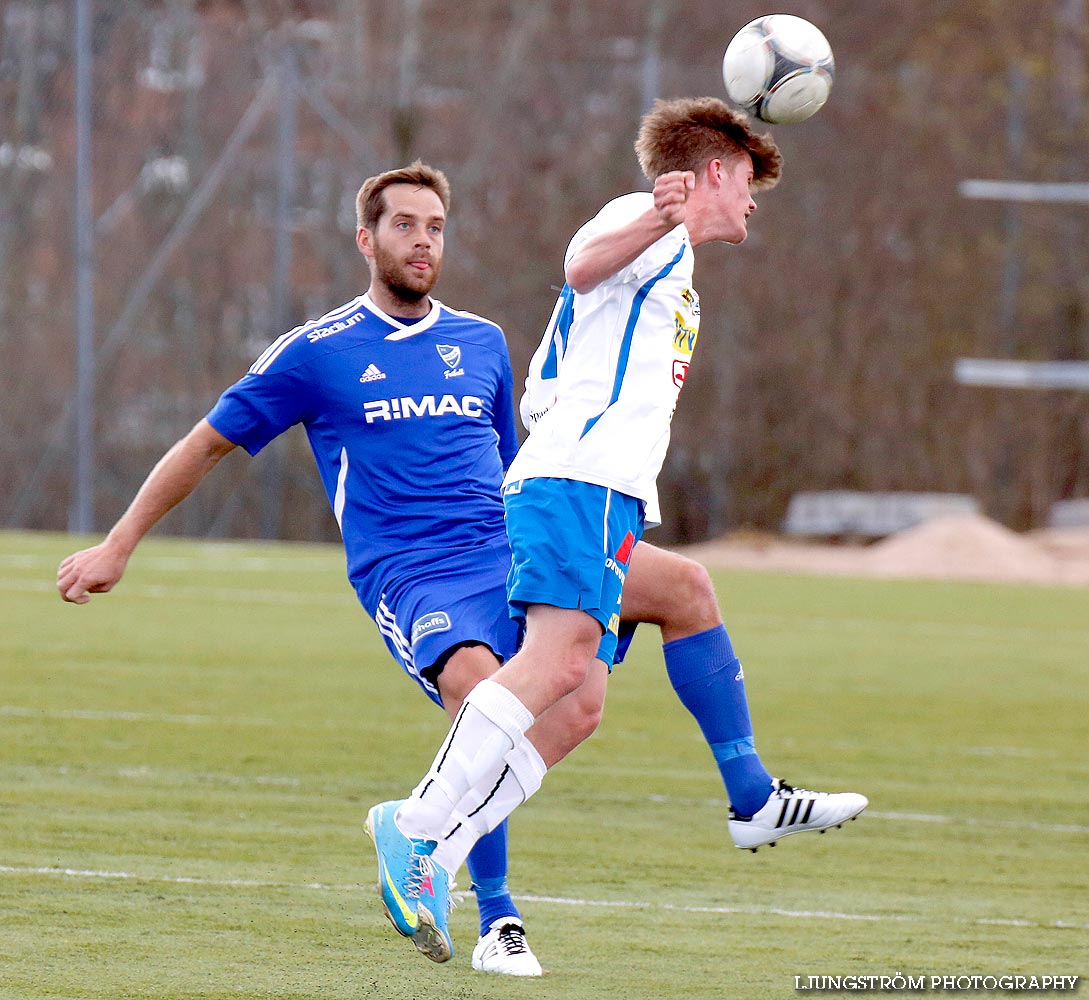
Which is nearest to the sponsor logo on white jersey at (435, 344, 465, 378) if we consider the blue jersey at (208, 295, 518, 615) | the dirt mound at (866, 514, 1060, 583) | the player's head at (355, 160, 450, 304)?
the blue jersey at (208, 295, 518, 615)

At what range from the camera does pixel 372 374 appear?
19.1 ft

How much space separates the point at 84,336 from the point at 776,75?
22.0 m

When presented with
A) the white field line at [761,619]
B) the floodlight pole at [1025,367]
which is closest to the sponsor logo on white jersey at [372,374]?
the white field line at [761,619]

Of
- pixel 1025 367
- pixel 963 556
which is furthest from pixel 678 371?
pixel 1025 367

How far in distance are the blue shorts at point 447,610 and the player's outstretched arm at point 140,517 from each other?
2.20 feet

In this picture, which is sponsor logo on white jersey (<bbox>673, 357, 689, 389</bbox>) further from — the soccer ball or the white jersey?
the soccer ball

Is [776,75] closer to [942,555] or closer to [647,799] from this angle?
[647,799]

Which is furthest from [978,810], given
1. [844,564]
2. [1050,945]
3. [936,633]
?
[844,564]

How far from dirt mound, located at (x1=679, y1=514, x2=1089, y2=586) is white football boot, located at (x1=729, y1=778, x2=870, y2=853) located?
19.4 meters

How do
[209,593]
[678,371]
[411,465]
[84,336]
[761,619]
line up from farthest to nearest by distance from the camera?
[84,336]
[209,593]
[761,619]
[411,465]
[678,371]

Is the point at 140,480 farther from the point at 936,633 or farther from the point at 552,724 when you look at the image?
the point at 552,724

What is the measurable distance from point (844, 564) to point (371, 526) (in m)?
22.0

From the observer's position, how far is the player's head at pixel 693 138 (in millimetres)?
5105

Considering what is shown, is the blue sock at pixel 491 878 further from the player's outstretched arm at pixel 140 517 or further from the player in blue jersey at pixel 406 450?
the player's outstretched arm at pixel 140 517
